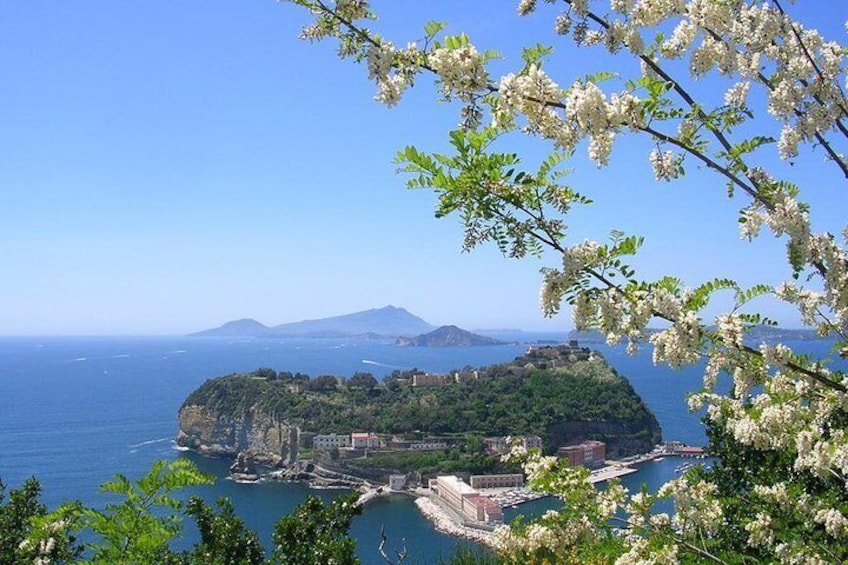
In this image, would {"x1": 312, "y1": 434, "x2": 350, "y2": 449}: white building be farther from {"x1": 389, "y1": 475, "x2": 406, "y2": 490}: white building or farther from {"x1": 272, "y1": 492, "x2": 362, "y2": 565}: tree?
{"x1": 272, "y1": 492, "x2": 362, "y2": 565}: tree

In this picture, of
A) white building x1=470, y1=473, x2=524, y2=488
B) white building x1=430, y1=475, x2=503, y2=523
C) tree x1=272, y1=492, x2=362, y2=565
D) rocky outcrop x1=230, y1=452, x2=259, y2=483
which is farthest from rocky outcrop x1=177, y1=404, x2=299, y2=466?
tree x1=272, y1=492, x2=362, y2=565

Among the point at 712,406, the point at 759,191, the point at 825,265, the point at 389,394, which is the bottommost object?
the point at 389,394

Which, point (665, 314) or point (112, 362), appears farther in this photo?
point (112, 362)

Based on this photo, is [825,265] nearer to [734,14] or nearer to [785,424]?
[785,424]

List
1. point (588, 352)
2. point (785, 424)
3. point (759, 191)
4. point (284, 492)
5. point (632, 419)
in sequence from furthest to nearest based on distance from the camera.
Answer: point (588, 352) → point (632, 419) → point (284, 492) → point (785, 424) → point (759, 191)

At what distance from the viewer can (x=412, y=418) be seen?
51094 millimetres

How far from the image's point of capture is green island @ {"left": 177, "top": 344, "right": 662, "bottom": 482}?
45.4 meters

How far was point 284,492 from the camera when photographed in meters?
40.4

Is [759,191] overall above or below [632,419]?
above

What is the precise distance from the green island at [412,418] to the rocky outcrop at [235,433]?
0.08m

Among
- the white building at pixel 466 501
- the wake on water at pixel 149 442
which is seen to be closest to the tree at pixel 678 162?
the white building at pixel 466 501

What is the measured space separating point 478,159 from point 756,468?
6757 mm

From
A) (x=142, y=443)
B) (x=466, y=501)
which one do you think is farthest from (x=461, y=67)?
(x=142, y=443)

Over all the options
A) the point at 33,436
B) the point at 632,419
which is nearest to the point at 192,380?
the point at 33,436
